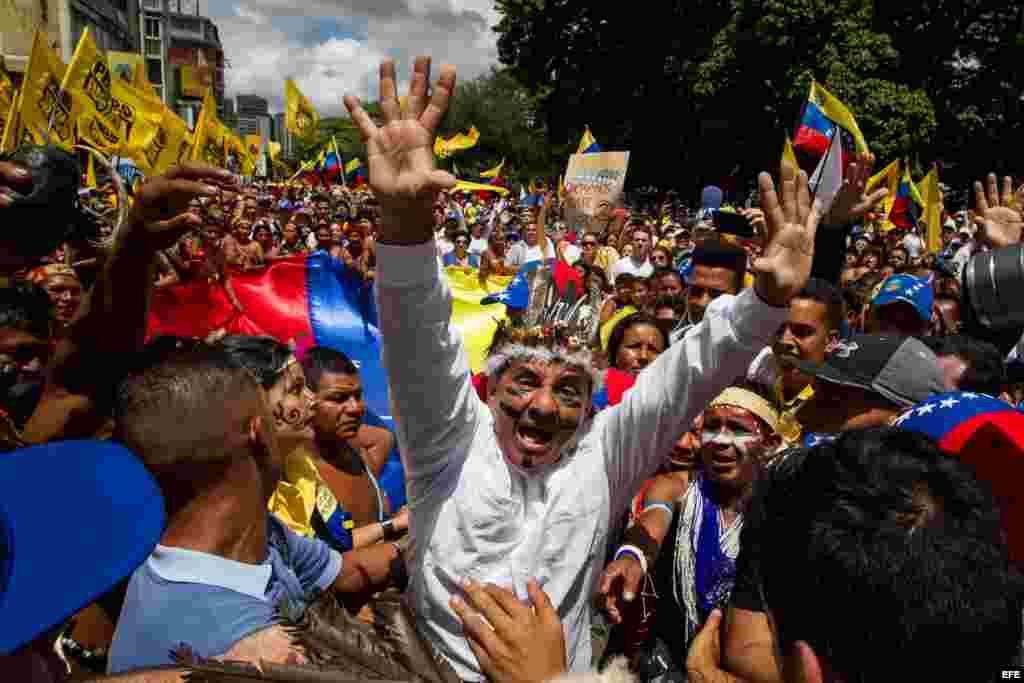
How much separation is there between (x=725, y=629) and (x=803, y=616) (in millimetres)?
796

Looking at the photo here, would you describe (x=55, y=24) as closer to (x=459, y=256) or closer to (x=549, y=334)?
(x=459, y=256)

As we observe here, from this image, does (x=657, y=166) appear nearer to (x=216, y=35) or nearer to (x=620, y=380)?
(x=620, y=380)

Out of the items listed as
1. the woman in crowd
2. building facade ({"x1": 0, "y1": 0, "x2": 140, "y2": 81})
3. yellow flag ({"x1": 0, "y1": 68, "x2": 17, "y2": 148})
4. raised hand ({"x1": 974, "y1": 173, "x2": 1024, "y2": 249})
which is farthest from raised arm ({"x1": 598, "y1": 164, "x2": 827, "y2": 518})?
building facade ({"x1": 0, "y1": 0, "x2": 140, "y2": 81})

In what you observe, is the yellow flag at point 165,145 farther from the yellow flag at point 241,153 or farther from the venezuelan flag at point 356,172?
the venezuelan flag at point 356,172

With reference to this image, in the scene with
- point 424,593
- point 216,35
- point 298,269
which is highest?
point 216,35

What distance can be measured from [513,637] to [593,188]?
9438 mm

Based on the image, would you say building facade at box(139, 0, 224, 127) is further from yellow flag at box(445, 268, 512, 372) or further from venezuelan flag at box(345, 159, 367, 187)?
yellow flag at box(445, 268, 512, 372)

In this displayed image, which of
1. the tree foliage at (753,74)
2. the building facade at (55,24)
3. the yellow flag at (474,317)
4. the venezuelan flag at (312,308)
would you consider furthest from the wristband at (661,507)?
the tree foliage at (753,74)

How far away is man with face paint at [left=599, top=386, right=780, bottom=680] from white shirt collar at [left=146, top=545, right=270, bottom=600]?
1.00 m

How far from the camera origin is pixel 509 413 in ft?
7.01

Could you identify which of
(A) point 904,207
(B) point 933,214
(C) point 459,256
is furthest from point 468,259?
(A) point 904,207

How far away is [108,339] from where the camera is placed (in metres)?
2.19

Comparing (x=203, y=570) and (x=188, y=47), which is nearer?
(x=203, y=570)

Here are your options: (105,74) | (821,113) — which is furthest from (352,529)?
(105,74)
